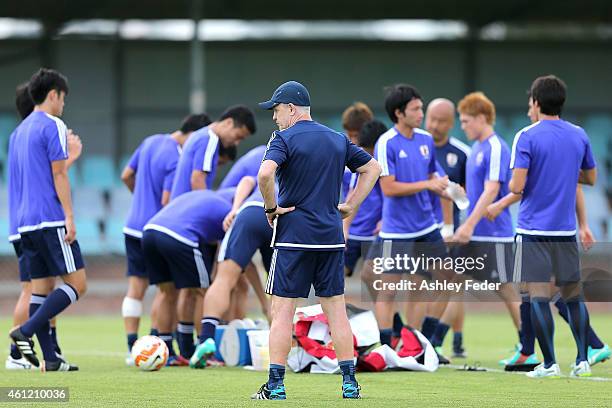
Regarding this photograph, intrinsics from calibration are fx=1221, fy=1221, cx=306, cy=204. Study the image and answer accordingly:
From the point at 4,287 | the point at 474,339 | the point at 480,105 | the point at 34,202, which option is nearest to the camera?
the point at 34,202

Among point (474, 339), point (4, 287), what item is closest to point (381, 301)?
point (474, 339)

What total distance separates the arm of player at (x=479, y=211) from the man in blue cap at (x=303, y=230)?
281 centimetres

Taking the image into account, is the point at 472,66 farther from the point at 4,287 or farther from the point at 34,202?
the point at 34,202

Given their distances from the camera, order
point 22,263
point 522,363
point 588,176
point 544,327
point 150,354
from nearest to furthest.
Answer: point 544,327 < point 588,176 < point 150,354 < point 522,363 < point 22,263

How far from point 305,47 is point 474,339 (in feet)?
44.1

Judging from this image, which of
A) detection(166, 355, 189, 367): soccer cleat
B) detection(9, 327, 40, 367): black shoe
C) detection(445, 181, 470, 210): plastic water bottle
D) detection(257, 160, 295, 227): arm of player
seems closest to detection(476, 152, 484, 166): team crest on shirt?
detection(445, 181, 470, 210): plastic water bottle

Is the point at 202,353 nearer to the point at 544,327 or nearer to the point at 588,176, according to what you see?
the point at 544,327

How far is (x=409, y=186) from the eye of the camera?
34.7 feet

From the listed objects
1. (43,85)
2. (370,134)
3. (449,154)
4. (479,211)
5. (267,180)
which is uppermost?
(43,85)

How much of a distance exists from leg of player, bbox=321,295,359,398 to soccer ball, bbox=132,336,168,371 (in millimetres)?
2449

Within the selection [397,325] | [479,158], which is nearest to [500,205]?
[479,158]

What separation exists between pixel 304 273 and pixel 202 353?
255cm

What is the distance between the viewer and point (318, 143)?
7828 mm

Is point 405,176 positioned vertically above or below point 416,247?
above
